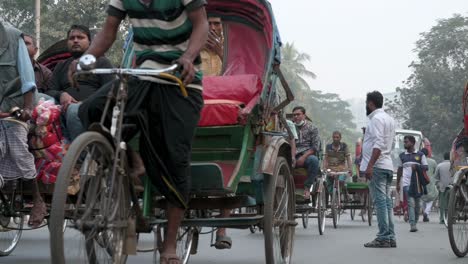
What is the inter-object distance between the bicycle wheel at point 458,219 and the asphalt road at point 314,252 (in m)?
0.17

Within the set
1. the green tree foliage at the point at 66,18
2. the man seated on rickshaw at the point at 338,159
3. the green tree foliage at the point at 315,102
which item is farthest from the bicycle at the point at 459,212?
the green tree foliage at the point at 315,102

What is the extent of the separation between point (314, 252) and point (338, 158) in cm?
A: 872

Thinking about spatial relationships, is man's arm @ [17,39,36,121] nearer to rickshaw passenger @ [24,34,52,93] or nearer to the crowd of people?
rickshaw passenger @ [24,34,52,93]

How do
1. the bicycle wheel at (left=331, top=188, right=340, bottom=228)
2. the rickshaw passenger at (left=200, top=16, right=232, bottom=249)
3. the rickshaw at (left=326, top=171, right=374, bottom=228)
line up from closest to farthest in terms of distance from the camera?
the rickshaw passenger at (left=200, top=16, right=232, bottom=249)
the bicycle wheel at (left=331, top=188, right=340, bottom=228)
the rickshaw at (left=326, top=171, right=374, bottom=228)

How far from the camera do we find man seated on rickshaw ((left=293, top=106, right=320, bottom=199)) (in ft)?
46.9

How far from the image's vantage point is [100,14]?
29109 mm

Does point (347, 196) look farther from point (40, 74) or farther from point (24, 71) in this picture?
point (24, 71)

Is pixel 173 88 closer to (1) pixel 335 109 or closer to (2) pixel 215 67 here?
(2) pixel 215 67

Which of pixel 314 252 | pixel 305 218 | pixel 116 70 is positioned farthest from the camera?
pixel 305 218

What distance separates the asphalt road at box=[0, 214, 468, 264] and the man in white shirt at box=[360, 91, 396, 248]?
0.31m

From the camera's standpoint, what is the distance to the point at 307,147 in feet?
48.0

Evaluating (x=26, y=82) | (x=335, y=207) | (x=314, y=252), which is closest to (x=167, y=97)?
(x=26, y=82)

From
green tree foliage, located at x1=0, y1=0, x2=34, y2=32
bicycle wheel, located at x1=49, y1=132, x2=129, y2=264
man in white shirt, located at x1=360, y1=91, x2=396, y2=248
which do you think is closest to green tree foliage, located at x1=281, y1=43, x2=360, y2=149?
green tree foliage, located at x1=0, y1=0, x2=34, y2=32

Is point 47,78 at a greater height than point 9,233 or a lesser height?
greater
